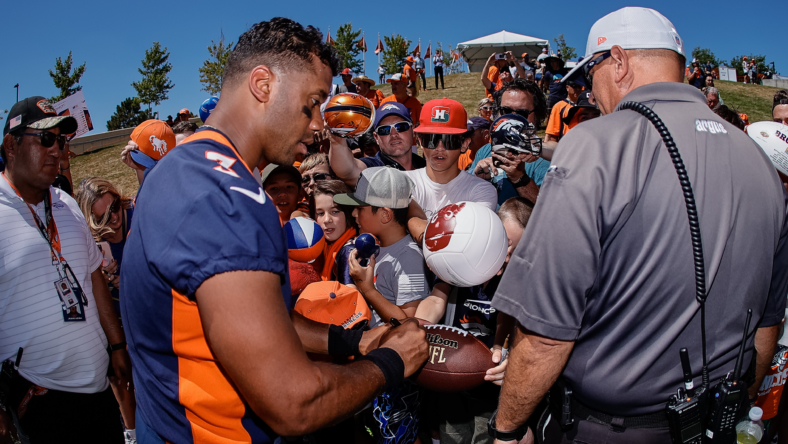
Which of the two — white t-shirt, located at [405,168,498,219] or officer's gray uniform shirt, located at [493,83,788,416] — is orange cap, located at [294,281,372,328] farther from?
officer's gray uniform shirt, located at [493,83,788,416]

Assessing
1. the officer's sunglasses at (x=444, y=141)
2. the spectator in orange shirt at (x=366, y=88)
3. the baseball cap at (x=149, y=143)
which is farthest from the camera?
the spectator in orange shirt at (x=366, y=88)

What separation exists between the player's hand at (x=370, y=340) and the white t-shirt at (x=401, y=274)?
1.12 m

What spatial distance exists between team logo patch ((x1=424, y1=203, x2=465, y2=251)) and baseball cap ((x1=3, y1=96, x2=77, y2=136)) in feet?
8.67

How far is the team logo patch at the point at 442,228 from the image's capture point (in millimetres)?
2824

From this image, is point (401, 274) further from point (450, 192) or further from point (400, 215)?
point (450, 192)

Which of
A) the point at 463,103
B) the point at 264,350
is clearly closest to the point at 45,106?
the point at 264,350

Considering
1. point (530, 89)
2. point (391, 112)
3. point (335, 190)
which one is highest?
point (530, 89)

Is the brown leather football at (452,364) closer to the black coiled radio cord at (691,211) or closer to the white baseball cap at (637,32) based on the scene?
the black coiled radio cord at (691,211)

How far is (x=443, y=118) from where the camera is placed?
14.8 feet

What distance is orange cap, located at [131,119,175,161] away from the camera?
4980 mm

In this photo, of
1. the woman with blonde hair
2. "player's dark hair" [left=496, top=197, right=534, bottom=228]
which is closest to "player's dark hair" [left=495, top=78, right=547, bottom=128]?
"player's dark hair" [left=496, top=197, right=534, bottom=228]

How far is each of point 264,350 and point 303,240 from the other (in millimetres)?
2551

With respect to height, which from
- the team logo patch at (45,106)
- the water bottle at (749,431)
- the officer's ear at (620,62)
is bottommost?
the water bottle at (749,431)

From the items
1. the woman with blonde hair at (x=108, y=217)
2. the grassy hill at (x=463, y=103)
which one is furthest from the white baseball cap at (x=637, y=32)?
the grassy hill at (x=463, y=103)
